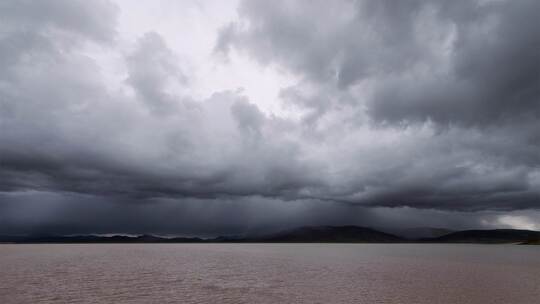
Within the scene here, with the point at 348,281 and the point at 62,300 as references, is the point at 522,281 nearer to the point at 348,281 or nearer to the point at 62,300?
the point at 348,281

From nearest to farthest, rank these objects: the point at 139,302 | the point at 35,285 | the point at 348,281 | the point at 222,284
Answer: the point at 139,302, the point at 35,285, the point at 222,284, the point at 348,281

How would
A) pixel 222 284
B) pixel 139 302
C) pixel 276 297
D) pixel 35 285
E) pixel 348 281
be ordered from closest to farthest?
pixel 139 302
pixel 276 297
pixel 35 285
pixel 222 284
pixel 348 281

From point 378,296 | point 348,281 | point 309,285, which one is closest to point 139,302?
point 309,285

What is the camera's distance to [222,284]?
191 feet

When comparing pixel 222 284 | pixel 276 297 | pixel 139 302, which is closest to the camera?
pixel 139 302

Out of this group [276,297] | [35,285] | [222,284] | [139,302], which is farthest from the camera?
[222,284]

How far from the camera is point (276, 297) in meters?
47.1

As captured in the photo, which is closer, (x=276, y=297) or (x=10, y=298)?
(x=10, y=298)

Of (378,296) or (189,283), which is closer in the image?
(378,296)

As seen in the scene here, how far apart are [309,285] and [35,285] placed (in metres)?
43.2

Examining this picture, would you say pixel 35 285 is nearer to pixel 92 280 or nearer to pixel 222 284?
pixel 92 280

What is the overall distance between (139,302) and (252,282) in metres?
23.5

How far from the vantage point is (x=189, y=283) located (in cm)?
5916

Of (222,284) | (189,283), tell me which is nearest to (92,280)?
(189,283)
